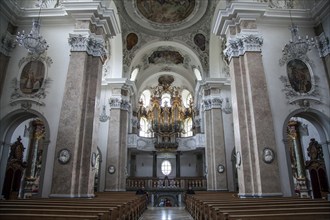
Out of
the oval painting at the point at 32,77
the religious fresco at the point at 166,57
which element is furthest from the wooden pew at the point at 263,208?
the religious fresco at the point at 166,57

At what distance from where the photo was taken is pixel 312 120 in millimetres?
9672

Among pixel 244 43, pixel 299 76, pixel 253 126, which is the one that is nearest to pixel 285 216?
pixel 253 126

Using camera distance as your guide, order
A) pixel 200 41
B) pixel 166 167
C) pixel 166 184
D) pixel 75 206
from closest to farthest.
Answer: pixel 75 206
pixel 200 41
pixel 166 184
pixel 166 167

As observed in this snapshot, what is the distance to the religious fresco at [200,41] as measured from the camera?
53.3ft

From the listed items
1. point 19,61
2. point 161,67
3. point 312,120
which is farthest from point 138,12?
point 312,120

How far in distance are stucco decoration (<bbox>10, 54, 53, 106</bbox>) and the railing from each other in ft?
33.3

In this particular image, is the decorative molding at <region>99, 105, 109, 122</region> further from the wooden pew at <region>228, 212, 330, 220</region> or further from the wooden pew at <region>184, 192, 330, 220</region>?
the wooden pew at <region>228, 212, 330, 220</region>

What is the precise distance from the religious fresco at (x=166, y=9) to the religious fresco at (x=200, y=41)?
151 centimetres

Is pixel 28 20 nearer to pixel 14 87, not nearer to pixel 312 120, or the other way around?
pixel 14 87

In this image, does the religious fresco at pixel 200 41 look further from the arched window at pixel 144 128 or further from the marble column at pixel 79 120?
the arched window at pixel 144 128

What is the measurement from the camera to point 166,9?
15.6 metres

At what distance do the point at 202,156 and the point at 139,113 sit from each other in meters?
6.91

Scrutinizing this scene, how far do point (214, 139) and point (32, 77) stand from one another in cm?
995

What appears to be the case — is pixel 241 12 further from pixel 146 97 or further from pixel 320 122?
pixel 146 97
